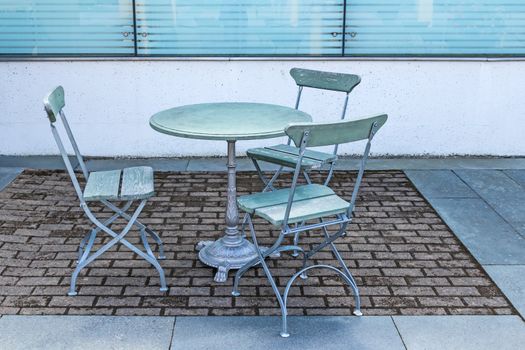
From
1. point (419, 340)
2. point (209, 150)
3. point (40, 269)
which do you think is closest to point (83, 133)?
point (209, 150)

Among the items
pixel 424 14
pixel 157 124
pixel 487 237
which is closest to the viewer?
pixel 157 124

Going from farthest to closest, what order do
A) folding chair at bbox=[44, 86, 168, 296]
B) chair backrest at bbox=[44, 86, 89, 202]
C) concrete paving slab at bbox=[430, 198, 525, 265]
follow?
concrete paving slab at bbox=[430, 198, 525, 265], folding chair at bbox=[44, 86, 168, 296], chair backrest at bbox=[44, 86, 89, 202]

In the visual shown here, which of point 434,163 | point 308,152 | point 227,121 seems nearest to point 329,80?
point 308,152

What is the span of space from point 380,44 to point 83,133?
3134mm

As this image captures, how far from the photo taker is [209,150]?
7805 millimetres

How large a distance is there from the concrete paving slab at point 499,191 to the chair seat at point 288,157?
171 cm

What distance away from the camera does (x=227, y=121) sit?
4.79m

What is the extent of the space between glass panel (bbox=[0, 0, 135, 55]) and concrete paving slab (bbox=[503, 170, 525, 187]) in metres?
3.87

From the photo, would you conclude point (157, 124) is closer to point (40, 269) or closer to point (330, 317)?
point (40, 269)

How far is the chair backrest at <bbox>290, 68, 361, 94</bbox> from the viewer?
18.5 ft

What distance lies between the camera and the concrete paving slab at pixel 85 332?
3.99 meters

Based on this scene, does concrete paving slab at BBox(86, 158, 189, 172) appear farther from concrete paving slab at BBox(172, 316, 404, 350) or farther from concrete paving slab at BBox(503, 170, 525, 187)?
concrete paving slab at BBox(172, 316, 404, 350)

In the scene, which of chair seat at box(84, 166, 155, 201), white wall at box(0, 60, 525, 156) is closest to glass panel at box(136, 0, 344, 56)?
white wall at box(0, 60, 525, 156)

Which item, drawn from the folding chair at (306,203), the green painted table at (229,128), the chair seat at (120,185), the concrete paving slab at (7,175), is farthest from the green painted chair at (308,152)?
the concrete paving slab at (7,175)
